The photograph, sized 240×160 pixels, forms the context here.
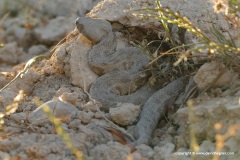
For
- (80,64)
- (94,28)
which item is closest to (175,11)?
(94,28)

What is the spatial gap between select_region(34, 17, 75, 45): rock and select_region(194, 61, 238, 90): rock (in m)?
3.54

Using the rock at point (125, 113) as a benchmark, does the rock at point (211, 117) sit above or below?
below

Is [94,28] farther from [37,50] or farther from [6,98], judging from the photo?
[37,50]

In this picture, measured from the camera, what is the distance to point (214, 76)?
3.72 m

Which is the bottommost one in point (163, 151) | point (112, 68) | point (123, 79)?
point (163, 151)

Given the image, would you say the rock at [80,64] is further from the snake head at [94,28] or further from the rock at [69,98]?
the rock at [69,98]

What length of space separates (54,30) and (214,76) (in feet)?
12.9

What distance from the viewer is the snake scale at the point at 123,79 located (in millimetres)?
4066

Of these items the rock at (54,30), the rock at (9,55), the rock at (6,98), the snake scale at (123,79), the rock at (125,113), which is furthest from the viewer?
the rock at (54,30)

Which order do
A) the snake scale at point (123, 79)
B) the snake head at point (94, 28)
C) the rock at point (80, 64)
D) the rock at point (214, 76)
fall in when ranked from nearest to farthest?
the rock at point (214, 76) → the snake scale at point (123, 79) → the rock at point (80, 64) → the snake head at point (94, 28)

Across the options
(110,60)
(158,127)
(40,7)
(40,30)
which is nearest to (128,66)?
(110,60)

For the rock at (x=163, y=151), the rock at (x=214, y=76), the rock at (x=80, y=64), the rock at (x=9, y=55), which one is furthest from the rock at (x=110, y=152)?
the rock at (x=9, y=55)

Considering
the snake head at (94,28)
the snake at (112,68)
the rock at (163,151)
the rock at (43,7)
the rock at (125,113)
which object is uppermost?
the rock at (43,7)

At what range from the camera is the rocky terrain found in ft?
11.2
